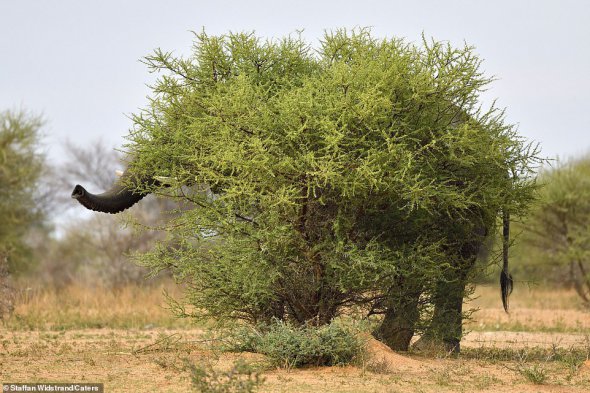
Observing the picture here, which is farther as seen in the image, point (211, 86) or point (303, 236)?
point (211, 86)

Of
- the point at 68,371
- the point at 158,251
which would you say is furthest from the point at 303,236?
the point at 68,371

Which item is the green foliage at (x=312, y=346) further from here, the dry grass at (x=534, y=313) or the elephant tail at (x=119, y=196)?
the dry grass at (x=534, y=313)

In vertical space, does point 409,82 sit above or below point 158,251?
above

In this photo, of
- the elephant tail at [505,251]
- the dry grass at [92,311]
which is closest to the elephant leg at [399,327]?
the elephant tail at [505,251]

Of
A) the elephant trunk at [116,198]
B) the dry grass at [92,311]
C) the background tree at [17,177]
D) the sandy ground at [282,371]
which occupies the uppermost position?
the background tree at [17,177]

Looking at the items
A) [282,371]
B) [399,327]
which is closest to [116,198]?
[282,371]

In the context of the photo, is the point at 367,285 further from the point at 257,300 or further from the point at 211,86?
the point at 211,86

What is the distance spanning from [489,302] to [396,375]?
1609cm

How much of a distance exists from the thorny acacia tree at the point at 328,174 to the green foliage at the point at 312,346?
2.52 ft

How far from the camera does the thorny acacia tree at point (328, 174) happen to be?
10.3 meters

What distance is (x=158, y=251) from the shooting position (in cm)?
1171

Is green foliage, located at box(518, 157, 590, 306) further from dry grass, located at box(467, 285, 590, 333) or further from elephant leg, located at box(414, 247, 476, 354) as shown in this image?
elephant leg, located at box(414, 247, 476, 354)

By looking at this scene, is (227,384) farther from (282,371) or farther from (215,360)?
(215,360)

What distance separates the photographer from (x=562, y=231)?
27.6m
